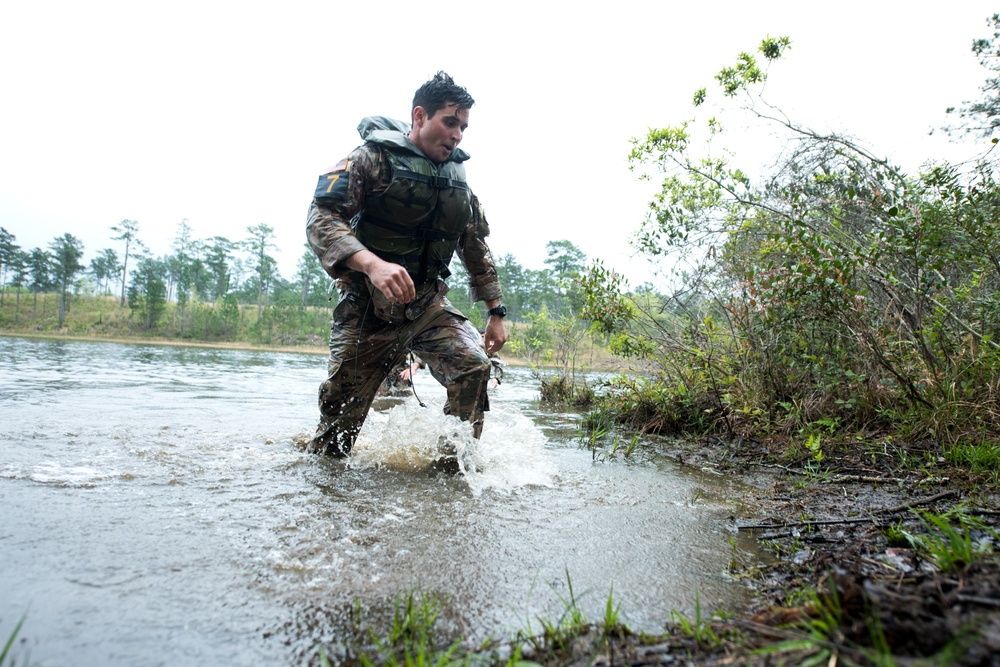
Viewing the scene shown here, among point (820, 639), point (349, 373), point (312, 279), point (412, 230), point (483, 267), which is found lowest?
point (820, 639)

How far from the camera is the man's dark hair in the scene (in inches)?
137

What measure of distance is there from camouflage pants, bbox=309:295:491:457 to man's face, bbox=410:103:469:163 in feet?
3.29

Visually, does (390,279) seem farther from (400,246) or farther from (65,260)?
(65,260)

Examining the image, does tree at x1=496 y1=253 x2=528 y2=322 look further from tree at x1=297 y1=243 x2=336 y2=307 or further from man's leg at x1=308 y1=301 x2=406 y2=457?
man's leg at x1=308 y1=301 x2=406 y2=457

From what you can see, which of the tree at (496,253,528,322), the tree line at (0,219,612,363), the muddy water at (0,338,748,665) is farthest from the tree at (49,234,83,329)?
the muddy water at (0,338,748,665)

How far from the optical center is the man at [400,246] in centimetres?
340

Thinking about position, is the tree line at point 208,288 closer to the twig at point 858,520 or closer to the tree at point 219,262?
the tree at point 219,262

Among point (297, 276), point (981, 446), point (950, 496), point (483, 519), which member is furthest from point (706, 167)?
point (297, 276)

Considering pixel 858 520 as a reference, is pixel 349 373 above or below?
above

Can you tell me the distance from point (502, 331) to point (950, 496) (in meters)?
2.70

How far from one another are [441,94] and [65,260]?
67411mm

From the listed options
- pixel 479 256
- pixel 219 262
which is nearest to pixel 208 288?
pixel 219 262

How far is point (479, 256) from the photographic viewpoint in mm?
4094

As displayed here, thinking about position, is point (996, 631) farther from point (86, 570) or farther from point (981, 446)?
point (981, 446)
